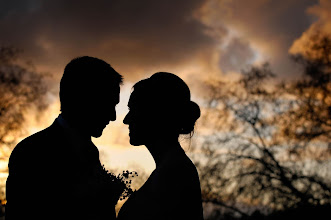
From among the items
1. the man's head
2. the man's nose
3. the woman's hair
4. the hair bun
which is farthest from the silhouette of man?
the hair bun

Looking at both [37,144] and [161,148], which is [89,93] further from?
[161,148]

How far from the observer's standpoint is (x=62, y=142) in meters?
3.16

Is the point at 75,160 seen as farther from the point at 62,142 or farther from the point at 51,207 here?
the point at 51,207

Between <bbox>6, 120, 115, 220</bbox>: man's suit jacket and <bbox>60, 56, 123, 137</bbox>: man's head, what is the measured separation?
417mm

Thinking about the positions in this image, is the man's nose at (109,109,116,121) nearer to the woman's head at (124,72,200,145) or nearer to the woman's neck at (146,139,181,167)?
the woman's head at (124,72,200,145)

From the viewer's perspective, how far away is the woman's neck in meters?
3.52

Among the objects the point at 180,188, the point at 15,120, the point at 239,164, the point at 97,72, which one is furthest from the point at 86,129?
the point at 239,164

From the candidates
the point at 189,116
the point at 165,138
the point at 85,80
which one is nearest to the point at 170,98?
the point at 189,116

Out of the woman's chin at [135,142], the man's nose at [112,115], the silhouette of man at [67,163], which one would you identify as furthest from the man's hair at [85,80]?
the woman's chin at [135,142]

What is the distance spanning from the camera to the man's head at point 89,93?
3590 mm

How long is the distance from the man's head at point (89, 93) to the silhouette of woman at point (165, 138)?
0.32 meters

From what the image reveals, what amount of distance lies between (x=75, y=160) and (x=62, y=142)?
230mm

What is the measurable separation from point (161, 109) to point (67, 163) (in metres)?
1.17

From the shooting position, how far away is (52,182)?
2.85 meters
